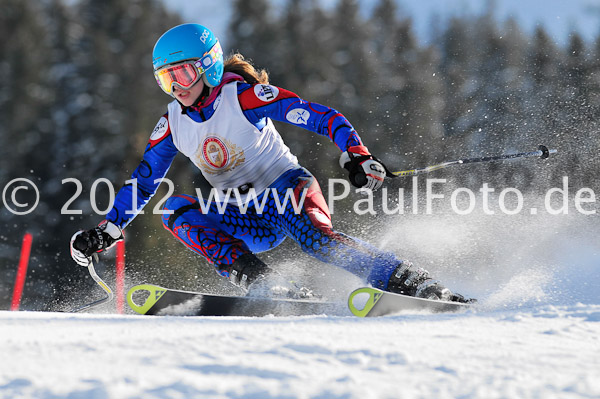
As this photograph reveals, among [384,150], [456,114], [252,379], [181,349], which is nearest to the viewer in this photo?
[252,379]

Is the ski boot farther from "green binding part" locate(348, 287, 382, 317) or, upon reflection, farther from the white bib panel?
the white bib panel

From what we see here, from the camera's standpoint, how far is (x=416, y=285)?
2982 millimetres

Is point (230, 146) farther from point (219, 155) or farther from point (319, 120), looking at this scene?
point (319, 120)

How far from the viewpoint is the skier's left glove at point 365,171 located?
278cm

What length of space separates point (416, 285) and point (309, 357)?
5.32 feet

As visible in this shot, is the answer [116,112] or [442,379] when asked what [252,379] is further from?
[116,112]

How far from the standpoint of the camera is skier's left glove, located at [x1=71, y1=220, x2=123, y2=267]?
3.51 m

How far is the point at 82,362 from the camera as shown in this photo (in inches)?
53.4

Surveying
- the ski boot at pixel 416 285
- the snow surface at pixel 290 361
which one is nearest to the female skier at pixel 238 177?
the ski boot at pixel 416 285

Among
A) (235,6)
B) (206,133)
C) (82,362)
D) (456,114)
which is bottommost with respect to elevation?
(82,362)

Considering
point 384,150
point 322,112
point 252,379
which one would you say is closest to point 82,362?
point 252,379

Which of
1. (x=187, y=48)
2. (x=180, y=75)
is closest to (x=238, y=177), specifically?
(x=180, y=75)

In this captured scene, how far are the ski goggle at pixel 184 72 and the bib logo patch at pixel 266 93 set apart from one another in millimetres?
335

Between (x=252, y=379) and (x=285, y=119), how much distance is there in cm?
215
